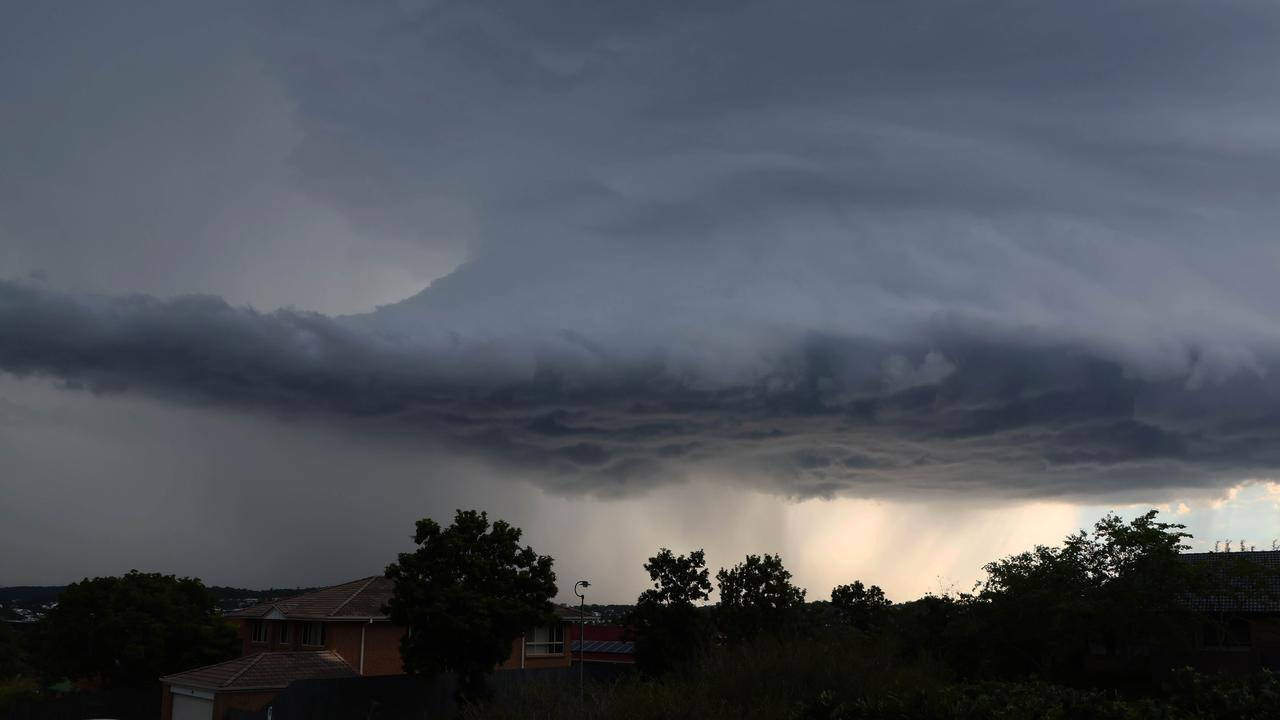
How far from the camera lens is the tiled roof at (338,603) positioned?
162 feet

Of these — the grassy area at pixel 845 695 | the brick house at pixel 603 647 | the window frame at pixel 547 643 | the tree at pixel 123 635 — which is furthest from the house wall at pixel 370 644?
the grassy area at pixel 845 695

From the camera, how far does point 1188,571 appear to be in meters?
49.0

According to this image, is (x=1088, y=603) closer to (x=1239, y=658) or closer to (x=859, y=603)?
(x=1239, y=658)

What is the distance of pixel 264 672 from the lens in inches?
1683

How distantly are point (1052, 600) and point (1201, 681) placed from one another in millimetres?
31975

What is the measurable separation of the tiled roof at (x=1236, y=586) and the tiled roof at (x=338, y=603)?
42.7 m

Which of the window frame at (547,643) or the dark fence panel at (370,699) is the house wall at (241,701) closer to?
the dark fence panel at (370,699)

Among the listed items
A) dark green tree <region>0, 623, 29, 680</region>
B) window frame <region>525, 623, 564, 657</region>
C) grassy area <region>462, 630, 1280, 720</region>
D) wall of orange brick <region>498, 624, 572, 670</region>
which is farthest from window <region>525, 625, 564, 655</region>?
dark green tree <region>0, 623, 29, 680</region>

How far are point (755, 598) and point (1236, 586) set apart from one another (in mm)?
28435

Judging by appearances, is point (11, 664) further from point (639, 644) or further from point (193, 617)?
point (639, 644)

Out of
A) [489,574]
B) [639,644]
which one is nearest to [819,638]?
[489,574]

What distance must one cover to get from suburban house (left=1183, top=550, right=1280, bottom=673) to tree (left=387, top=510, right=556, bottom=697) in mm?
33420

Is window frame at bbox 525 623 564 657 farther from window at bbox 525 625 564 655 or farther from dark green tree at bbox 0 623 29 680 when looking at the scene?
dark green tree at bbox 0 623 29 680

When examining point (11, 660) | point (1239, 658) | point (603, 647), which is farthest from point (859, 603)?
point (11, 660)
